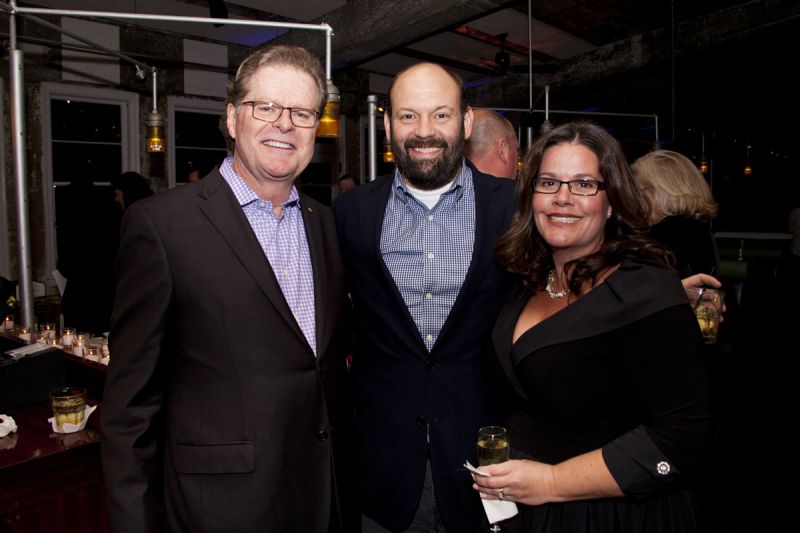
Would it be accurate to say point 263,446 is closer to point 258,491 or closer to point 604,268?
point 258,491

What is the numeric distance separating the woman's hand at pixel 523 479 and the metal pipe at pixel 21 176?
2527mm

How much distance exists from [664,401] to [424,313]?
2.43 ft

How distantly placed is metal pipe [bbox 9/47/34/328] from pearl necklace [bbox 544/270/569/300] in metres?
2.52

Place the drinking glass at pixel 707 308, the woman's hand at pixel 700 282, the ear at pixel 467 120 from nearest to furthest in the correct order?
the ear at pixel 467 120 → the drinking glass at pixel 707 308 → the woman's hand at pixel 700 282

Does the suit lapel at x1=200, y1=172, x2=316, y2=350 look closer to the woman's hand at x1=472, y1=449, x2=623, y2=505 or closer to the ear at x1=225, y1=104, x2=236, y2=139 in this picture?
the ear at x1=225, y1=104, x2=236, y2=139

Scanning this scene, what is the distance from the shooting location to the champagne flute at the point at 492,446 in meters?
1.42

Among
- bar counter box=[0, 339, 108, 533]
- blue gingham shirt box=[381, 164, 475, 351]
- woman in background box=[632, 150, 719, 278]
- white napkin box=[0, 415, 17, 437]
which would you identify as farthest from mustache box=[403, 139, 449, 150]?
white napkin box=[0, 415, 17, 437]

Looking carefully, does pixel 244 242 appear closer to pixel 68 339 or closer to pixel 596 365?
pixel 596 365

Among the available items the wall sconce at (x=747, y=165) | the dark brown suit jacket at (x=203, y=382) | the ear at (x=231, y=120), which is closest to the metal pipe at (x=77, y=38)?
the ear at (x=231, y=120)

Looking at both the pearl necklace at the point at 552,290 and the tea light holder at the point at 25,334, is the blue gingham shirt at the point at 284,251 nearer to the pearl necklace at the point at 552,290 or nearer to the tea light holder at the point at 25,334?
the pearl necklace at the point at 552,290

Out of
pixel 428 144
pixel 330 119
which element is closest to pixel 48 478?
pixel 428 144

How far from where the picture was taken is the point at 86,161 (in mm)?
6609

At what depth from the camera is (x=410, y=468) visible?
1.78 metres

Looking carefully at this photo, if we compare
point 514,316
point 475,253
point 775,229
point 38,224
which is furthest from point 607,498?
point 775,229
